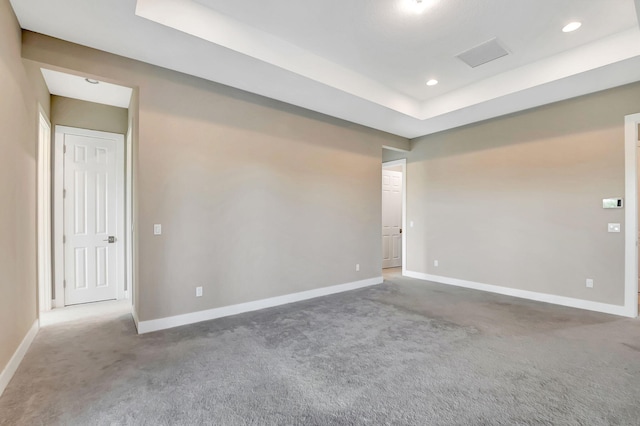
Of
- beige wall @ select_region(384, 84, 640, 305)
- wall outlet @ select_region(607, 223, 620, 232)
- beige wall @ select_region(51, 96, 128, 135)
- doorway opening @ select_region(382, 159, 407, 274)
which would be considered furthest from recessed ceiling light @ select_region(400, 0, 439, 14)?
doorway opening @ select_region(382, 159, 407, 274)

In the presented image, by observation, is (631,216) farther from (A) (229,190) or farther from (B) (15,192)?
(B) (15,192)

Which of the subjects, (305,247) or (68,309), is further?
(305,247)

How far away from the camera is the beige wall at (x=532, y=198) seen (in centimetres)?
381

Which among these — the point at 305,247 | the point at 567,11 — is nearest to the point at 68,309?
the point at 305,247

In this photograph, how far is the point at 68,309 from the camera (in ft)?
12.9

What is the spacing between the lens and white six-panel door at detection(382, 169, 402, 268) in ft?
23.3

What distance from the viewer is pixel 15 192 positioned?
244cm

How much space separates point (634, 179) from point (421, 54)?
3060 mm

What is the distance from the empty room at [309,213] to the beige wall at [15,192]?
0.12 ft

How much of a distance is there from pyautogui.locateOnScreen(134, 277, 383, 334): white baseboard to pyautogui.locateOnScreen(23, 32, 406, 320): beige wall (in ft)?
0.24

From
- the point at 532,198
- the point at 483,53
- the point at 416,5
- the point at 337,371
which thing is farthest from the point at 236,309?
the point at 532,198

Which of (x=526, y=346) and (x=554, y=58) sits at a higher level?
(x=554, y=58)

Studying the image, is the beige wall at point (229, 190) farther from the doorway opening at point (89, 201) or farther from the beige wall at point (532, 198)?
the beige wall at point (532, 198)

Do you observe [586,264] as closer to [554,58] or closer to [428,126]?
[554,58]
